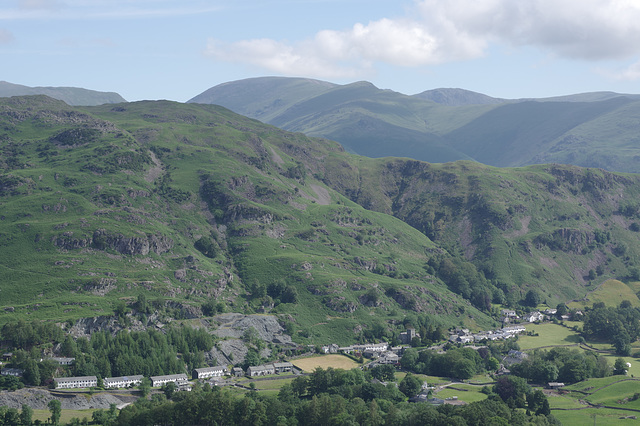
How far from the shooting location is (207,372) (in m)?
185

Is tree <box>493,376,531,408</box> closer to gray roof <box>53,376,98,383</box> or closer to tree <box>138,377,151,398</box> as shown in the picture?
tree <box>138,377,151,398</box>

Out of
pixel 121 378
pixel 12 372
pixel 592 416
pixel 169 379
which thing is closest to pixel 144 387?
pixel 121 378

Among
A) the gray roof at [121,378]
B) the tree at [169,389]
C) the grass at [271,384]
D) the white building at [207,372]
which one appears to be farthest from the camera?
the white building at [207,372]

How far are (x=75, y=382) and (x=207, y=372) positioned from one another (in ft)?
113

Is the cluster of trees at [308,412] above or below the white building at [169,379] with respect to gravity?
above

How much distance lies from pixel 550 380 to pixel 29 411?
130 m

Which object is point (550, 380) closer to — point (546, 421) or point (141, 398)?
point (546, 421)

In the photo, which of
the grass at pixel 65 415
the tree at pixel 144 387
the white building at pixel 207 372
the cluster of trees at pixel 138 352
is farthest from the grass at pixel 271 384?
the grass at pixel 65 415

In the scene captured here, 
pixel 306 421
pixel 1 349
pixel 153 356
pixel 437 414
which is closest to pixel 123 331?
pixel 153 356

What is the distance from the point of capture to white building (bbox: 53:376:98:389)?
532ft

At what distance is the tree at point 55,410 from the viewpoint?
468ft

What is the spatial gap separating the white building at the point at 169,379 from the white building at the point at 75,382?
46.4 feet

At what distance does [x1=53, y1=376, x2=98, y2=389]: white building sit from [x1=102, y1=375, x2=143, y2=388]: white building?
9.22 feet

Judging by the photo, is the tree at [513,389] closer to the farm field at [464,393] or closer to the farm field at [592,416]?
the farm field at [464,393]
